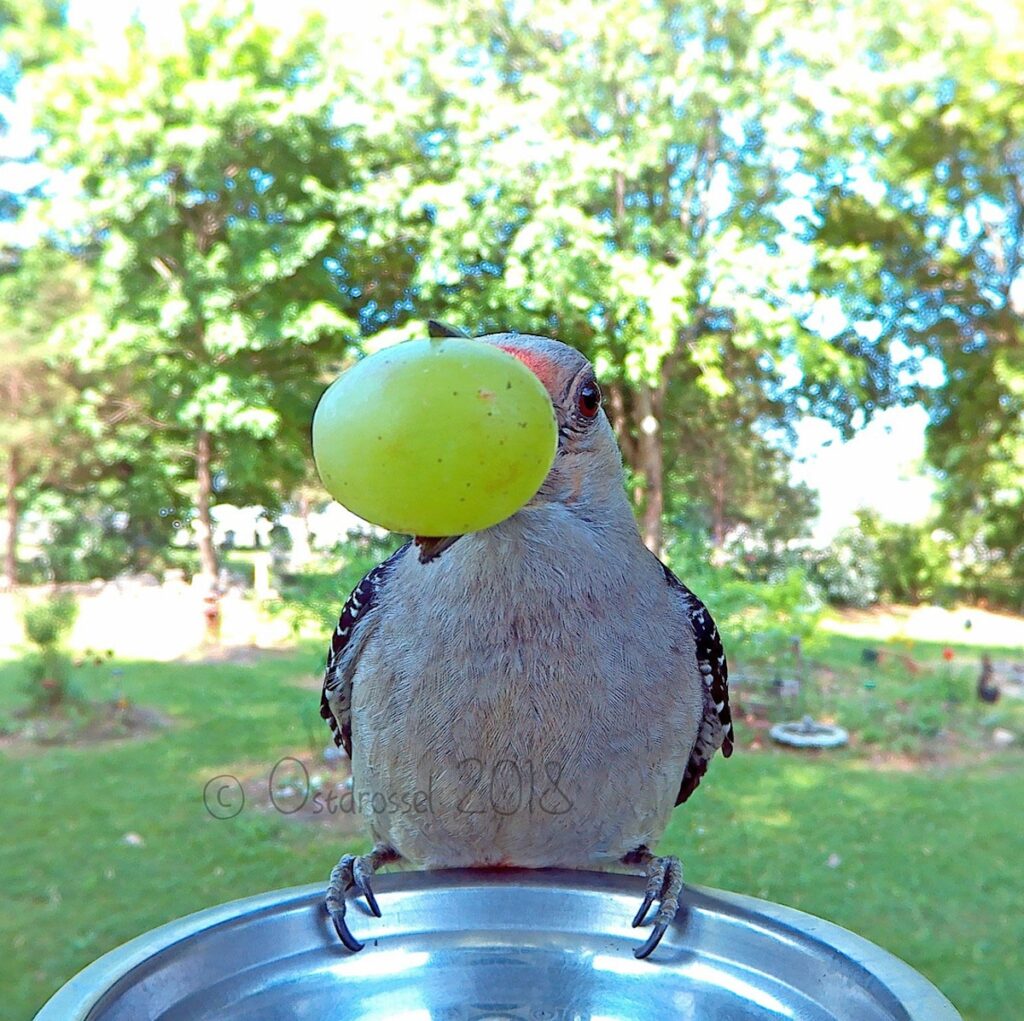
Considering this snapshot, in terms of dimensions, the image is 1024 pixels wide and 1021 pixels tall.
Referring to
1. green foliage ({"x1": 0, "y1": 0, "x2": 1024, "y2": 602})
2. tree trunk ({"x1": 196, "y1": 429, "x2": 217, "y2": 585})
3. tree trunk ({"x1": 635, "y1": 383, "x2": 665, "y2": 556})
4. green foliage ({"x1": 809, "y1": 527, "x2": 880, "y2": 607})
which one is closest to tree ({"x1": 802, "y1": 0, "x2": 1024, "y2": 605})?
green foliage ({"x1": 0, "y1": 0, "x2": 1024, "y2": 602})

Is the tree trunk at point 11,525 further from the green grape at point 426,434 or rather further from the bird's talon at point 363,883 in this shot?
the green grape at point 426,434

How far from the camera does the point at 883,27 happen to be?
9.12 m

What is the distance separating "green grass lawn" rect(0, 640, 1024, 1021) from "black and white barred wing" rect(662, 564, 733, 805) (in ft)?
11.2

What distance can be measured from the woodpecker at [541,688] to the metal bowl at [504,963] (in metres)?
0.23

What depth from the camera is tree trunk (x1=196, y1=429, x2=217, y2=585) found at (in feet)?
38.9

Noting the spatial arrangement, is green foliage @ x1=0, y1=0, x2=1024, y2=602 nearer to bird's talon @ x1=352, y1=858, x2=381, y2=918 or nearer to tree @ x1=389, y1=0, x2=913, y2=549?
tree @ x1=389, y1=0, x2=913, y2=549

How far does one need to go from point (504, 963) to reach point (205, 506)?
11.3 meters

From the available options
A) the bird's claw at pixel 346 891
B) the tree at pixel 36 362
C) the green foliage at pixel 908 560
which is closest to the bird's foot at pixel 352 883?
the bird's claw at pixel 346 891

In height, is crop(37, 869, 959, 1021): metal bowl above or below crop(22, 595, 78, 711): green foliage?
above

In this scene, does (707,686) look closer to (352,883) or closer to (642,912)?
(642,912)

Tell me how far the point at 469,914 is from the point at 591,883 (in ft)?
0.73

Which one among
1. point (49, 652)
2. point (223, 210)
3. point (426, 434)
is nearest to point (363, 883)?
point (426, 434)

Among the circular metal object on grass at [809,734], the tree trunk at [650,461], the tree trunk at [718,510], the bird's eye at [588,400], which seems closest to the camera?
the bird's eye at [588,400]

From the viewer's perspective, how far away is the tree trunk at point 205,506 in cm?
1186
